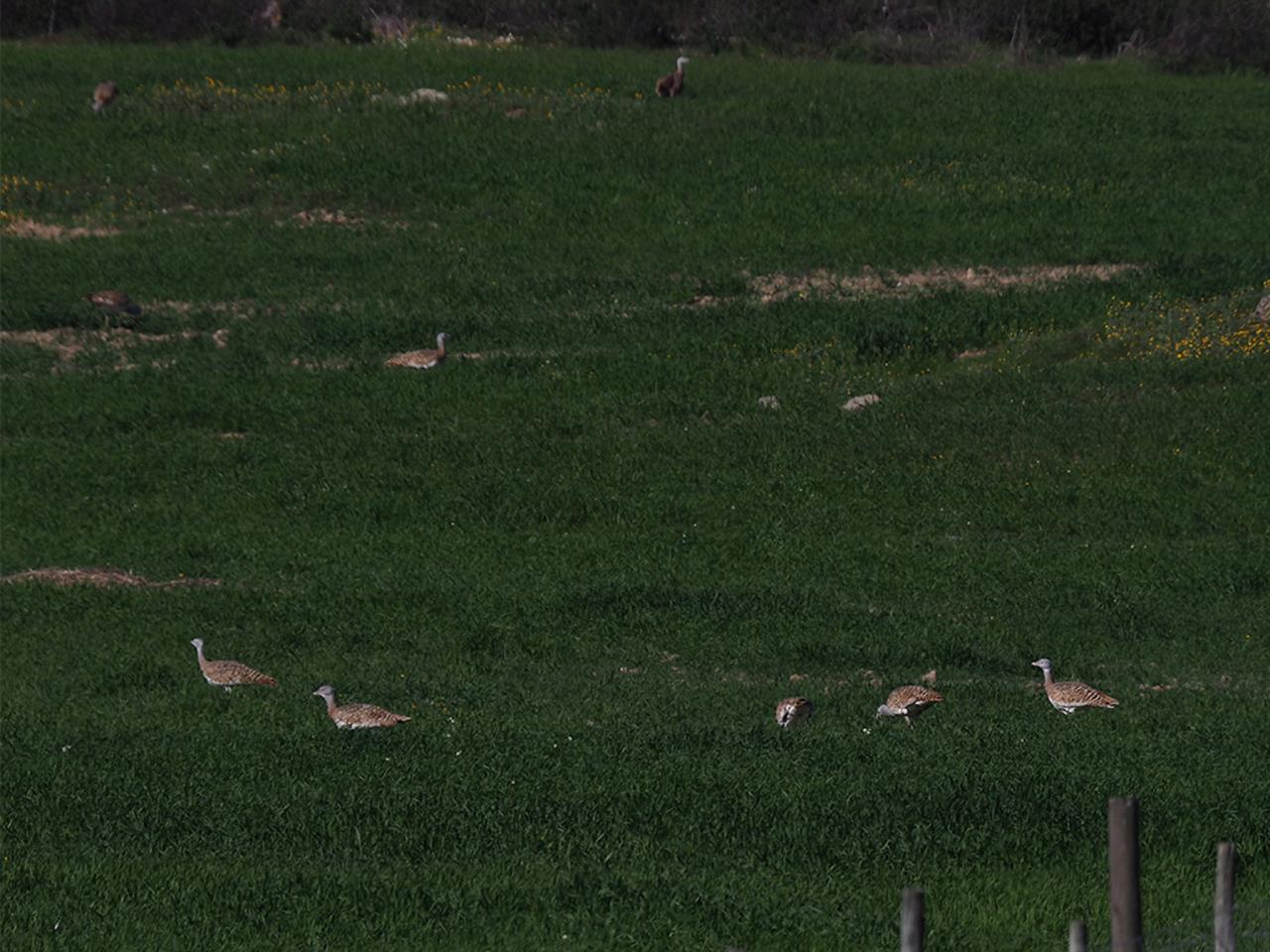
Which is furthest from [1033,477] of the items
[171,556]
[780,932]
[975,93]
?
[975,93]

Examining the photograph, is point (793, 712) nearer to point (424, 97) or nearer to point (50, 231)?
point (50, 231)

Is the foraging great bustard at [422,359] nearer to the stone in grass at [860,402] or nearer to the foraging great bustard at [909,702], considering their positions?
the stone in grass at [860,402]

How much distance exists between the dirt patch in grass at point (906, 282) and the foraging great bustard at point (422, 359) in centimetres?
446

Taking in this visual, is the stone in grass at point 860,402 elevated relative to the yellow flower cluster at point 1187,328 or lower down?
lower down

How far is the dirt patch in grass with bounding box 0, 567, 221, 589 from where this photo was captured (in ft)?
67.6

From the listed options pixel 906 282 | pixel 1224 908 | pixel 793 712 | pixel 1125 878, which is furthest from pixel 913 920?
pixel 906 282

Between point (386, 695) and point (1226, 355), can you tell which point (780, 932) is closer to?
point (386, 695)

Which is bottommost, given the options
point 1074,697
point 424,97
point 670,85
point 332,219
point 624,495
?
point 624,495

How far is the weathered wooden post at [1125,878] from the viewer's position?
700 cm

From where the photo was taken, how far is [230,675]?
1662 centimetres

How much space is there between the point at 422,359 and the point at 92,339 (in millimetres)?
5440

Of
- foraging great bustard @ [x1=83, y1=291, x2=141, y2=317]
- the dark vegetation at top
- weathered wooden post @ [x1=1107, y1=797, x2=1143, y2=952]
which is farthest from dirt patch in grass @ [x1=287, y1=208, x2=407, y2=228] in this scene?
weathered wooden post @ [x1=1107, y1=797, x2=1143, y2=952]

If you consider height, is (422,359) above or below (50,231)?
below

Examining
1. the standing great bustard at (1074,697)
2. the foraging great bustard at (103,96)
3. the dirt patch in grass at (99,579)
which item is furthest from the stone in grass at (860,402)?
the foraging great bustard at (103,96)
